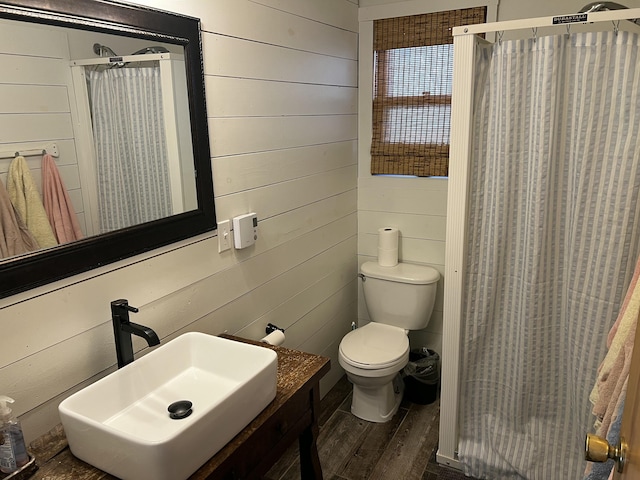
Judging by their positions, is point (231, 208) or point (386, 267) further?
point (386, 267)

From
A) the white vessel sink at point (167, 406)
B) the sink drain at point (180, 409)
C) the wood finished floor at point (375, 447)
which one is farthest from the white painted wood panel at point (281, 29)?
the wood finished floor at point (375, 447)

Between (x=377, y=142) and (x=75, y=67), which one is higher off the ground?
(x=75, y=67)

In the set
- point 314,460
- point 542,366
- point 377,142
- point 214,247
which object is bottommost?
point 314,460

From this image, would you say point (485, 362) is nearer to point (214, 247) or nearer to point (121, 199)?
point (214, 247)

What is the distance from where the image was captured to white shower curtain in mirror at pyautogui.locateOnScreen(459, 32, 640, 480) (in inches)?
68.9

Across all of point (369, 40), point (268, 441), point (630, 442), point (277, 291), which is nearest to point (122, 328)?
point (268, 441)

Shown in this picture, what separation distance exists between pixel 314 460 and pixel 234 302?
67cm

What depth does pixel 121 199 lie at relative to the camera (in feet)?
4.99

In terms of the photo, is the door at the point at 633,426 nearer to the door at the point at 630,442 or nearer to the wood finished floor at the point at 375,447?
the door at the point at 630,442

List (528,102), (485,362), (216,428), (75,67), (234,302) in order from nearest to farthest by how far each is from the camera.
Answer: (216,428) → (75,67) → (528,102) → (234,302) → (485,362)

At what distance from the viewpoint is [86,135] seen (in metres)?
1.40

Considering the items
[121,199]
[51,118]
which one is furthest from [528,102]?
[51,118]

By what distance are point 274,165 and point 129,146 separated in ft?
2.41

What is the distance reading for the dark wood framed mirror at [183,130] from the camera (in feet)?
4.02
